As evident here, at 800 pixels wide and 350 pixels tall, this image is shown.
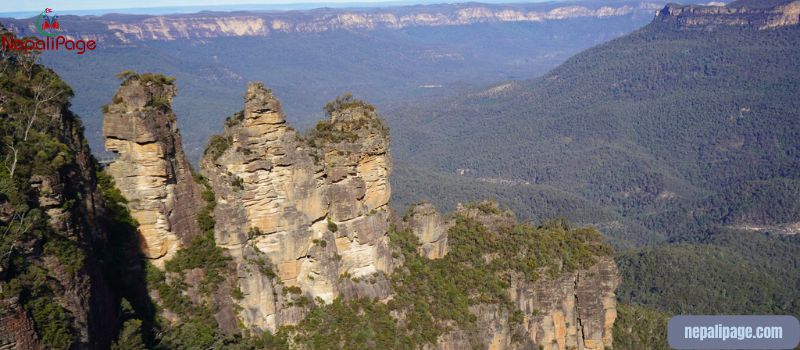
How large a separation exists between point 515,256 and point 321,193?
50.5 feet

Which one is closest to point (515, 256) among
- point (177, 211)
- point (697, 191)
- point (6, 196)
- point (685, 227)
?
point (177, 211)

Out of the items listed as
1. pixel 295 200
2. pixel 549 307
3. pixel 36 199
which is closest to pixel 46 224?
pixel 36 199

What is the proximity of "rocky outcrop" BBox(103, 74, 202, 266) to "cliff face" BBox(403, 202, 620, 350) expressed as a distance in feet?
51.1

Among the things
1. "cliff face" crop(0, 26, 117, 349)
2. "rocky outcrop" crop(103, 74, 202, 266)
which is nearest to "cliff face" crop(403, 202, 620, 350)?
"rocky outcrop" crop(103, 74, 202, 266)

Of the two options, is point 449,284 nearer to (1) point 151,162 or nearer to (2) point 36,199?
(1) point 151,162

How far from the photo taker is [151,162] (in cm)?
2945

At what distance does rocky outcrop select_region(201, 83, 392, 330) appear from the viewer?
107 feet

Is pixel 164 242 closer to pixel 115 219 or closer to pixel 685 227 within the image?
pixel 115 219

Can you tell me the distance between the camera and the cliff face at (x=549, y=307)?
4134 cm

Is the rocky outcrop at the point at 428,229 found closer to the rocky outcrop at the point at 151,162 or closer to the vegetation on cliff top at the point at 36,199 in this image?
the rocky outcrop at the point at 151,162

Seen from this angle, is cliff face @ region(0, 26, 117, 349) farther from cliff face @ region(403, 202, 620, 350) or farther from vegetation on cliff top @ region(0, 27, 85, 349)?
cliff face @ region(403, 202, 620, 350)

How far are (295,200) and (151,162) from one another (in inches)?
277

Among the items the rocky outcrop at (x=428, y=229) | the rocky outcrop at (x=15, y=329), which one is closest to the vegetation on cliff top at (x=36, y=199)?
the rocky outcrop at (x=15, y=329)

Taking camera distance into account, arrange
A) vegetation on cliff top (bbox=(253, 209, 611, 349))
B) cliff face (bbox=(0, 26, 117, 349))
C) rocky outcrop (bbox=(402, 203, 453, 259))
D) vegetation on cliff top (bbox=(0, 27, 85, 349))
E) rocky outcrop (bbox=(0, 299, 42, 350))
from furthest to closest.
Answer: rocky outcrop (bbox=(402, 203, 453, 259)) < vegetation on cliff top (bbox=(253, 209, 611, 349)) < vegetation on cliff top (bbox=(0, 27, 85, 349)) < cliff face (bbox=(0, 26, 117, 349)) < rocky outcrop (bbox=(0, 299, 42, 350))
